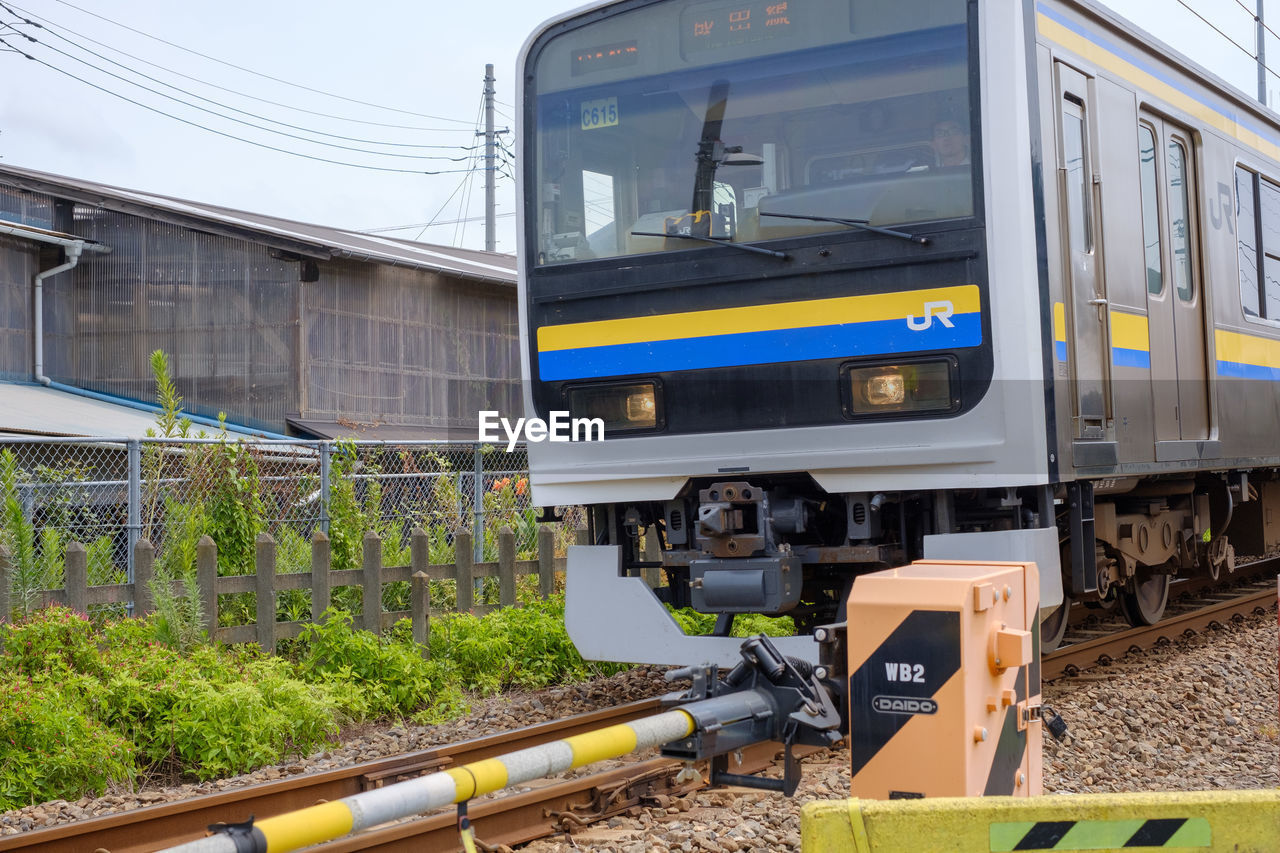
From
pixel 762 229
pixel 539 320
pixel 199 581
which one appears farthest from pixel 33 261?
pixel 762 229

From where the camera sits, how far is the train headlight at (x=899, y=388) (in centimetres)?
530

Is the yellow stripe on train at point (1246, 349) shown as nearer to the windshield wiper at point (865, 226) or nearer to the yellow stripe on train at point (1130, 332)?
the yellow stripe on train at point (1130, 332)

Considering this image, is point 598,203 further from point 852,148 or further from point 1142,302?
point 1142,302

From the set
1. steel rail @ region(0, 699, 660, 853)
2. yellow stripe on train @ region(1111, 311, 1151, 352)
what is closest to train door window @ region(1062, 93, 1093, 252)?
yellow stripe on train @ region(1111, 311, 1151, 352)

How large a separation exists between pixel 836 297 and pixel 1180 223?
9.14ft

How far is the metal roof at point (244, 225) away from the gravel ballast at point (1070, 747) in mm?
10478

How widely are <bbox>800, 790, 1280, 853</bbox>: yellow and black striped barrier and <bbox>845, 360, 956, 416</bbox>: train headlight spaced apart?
291 cm

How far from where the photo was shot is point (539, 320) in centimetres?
630

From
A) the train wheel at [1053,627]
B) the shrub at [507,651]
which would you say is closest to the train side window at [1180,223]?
the train wheel at [1053,627]

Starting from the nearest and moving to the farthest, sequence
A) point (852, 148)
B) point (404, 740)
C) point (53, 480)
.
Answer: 1. point (852, 148)
2. point (404, 740)
3. point (53, 480)

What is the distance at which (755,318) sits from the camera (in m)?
5.68

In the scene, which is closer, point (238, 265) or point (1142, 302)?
point (1142, 302)

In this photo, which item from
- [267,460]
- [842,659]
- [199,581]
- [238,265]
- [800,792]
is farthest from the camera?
[238,265]

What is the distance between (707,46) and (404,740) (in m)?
3.58
